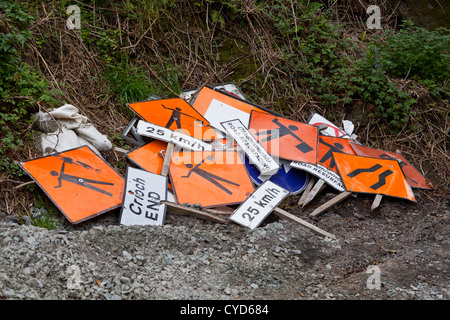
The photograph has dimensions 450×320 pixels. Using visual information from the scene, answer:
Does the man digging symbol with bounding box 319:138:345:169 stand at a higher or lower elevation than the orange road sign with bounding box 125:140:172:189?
higher

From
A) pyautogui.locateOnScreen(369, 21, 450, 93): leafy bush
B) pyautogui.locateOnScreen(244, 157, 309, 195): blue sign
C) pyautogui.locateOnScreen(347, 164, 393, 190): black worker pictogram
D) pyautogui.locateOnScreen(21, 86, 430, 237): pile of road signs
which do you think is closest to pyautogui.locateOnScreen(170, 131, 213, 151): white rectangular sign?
pyautogui.locateOnScreen(21, 86, 430, 237): pile of road signs

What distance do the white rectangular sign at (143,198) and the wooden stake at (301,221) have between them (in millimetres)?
1159

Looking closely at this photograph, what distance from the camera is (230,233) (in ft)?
13.7

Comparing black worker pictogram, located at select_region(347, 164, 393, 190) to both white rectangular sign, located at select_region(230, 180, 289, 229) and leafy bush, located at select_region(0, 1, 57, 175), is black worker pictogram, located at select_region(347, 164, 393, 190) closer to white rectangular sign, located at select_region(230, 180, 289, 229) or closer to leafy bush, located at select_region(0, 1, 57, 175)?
white rectangular sign, located at select_region(230, 180, 289, 229)

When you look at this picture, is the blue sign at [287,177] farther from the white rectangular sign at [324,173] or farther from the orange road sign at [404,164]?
the orange road sign at [404,164]

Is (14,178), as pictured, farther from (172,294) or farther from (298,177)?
(298,177)

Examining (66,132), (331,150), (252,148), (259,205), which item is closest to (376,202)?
(331,150)

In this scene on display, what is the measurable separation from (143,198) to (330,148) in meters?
2.53

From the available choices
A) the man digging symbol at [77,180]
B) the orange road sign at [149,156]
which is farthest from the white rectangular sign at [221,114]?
the man digging symbol at [77,180]

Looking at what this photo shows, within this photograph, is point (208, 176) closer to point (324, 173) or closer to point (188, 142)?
point (188, 142)

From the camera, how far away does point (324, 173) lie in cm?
515

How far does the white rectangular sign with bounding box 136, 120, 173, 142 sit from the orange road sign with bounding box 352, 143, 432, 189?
2.42 m

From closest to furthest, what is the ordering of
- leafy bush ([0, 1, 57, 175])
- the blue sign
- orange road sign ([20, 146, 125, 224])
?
1. orange road sign ([20, 146, 125, 224])
2. leafy bush ([0, 1, 57, 175])
3. the blue sign

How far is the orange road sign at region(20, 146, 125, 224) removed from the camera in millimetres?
4105
